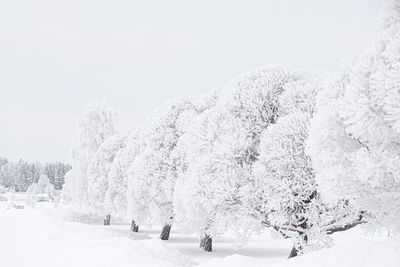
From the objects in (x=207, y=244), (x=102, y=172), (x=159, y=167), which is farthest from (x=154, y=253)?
(x=102, y=172)

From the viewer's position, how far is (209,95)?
29469 mm

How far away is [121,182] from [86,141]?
18.9 metres

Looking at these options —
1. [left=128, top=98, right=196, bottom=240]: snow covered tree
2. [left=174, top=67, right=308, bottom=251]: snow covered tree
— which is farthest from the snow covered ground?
[left=128, top=98, right=196, bottom=240]: snow covered tree

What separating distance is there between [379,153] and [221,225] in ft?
36.5

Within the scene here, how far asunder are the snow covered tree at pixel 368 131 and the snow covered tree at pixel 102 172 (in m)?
36.0

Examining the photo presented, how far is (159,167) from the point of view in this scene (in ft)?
96.2

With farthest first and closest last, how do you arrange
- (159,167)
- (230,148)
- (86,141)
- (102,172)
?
(86,141) < (102,172) < (159,167) < (230,148)

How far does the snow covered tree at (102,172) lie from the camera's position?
151ft

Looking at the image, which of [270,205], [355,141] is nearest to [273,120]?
[270,205]

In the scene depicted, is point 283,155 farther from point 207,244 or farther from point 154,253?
point 207,244

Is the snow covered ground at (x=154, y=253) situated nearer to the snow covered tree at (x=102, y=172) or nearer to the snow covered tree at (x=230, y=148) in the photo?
the snow covered tree at (x=230, y=148)

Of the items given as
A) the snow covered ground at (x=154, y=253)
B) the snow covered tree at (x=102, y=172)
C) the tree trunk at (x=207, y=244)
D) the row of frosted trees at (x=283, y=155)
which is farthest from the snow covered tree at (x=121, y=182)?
the tree trunk at (x=207, y=244)

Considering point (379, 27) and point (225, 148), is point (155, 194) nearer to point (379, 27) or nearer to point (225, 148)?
point (225, 148)

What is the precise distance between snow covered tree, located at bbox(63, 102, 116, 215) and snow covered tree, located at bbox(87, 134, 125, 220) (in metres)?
5.79
